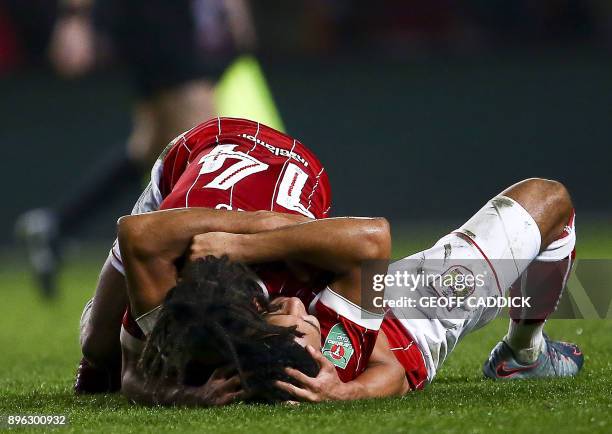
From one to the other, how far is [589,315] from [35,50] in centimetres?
685

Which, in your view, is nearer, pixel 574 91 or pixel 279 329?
pixel 279 329

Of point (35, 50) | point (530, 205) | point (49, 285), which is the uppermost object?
point (35, 50)

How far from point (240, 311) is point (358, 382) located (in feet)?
1.31

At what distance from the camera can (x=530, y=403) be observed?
290cm

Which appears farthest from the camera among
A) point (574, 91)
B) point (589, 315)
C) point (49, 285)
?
point (574, 91)

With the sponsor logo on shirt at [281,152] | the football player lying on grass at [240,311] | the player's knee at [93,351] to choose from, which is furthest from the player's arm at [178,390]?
the sponsor logo on shirt at [281,152]

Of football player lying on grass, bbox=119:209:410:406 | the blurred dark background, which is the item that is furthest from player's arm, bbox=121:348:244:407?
the blurred dark background

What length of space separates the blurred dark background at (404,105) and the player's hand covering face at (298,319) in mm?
6531

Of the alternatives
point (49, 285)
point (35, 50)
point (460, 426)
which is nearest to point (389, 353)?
point (460, 426)

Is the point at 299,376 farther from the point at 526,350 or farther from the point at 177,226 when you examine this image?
the point at 526,350

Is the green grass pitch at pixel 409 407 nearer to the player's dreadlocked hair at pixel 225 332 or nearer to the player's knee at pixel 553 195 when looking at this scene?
the player's dreadlocked hair at pixel 225 332

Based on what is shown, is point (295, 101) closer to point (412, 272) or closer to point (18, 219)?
point (18, 219)

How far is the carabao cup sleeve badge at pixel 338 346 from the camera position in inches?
116

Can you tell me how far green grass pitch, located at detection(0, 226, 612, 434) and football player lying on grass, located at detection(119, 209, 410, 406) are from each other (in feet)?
0.23
